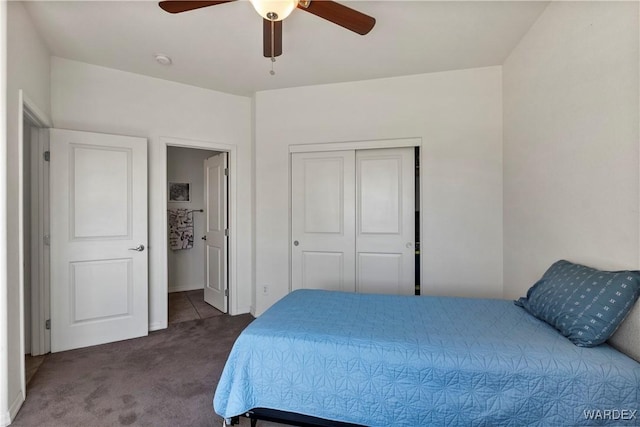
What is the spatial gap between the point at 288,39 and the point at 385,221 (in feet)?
6.25

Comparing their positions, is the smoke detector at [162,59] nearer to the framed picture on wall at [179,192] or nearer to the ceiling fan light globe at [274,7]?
the ceiling fan light globe at [274,7]

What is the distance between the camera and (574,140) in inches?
68.1

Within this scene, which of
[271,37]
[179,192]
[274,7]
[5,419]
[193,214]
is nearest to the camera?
[274,7]

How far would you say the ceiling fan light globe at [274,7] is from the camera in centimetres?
138

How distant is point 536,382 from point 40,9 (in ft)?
11.6

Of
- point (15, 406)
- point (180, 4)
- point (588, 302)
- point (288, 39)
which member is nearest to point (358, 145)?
point (288, 39)

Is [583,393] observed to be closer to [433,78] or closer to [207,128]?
[433,78]

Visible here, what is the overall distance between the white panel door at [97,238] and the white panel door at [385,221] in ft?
7.17

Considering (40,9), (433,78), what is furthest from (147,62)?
(433,78)

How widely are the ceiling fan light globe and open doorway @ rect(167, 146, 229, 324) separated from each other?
238 centimetres

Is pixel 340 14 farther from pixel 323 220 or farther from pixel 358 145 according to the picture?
pixel 323 220

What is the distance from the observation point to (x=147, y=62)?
2.71 metres

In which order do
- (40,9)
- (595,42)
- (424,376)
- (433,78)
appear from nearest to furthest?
(424,376) < (595,42) < (40,9) < (433,78)
